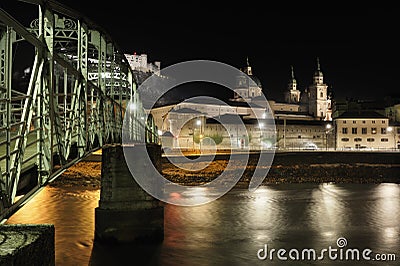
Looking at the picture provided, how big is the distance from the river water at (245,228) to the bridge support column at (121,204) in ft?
1.57

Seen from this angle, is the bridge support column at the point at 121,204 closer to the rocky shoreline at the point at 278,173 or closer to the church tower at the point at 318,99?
the rocky shoreline at the point at 278,173

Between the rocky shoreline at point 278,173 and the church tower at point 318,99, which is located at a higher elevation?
the church tower at point 318,99

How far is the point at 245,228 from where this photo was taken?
22547 millimetres

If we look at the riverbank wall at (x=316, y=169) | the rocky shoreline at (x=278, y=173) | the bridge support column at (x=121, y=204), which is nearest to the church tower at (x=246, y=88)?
the riverbank wall at (x=316, y=169)

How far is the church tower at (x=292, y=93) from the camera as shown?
14850 cm

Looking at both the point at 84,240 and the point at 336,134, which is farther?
the point at 336,134

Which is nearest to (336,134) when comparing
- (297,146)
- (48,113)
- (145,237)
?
(297,146)

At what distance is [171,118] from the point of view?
309ft

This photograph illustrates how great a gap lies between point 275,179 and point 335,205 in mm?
16654

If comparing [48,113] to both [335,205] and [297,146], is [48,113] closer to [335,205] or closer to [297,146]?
[335,205]

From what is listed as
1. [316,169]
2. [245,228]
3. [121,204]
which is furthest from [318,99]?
[121,204]

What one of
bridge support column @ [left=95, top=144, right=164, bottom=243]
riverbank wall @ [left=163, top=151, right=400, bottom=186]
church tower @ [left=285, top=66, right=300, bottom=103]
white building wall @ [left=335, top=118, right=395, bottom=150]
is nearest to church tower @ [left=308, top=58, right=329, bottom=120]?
church tower @ [left=285, top=66, right=300, bottom=103]

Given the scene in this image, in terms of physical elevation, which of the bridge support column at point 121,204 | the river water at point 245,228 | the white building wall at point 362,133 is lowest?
the river water at point 245,228

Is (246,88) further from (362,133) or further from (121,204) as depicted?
(121,204)
